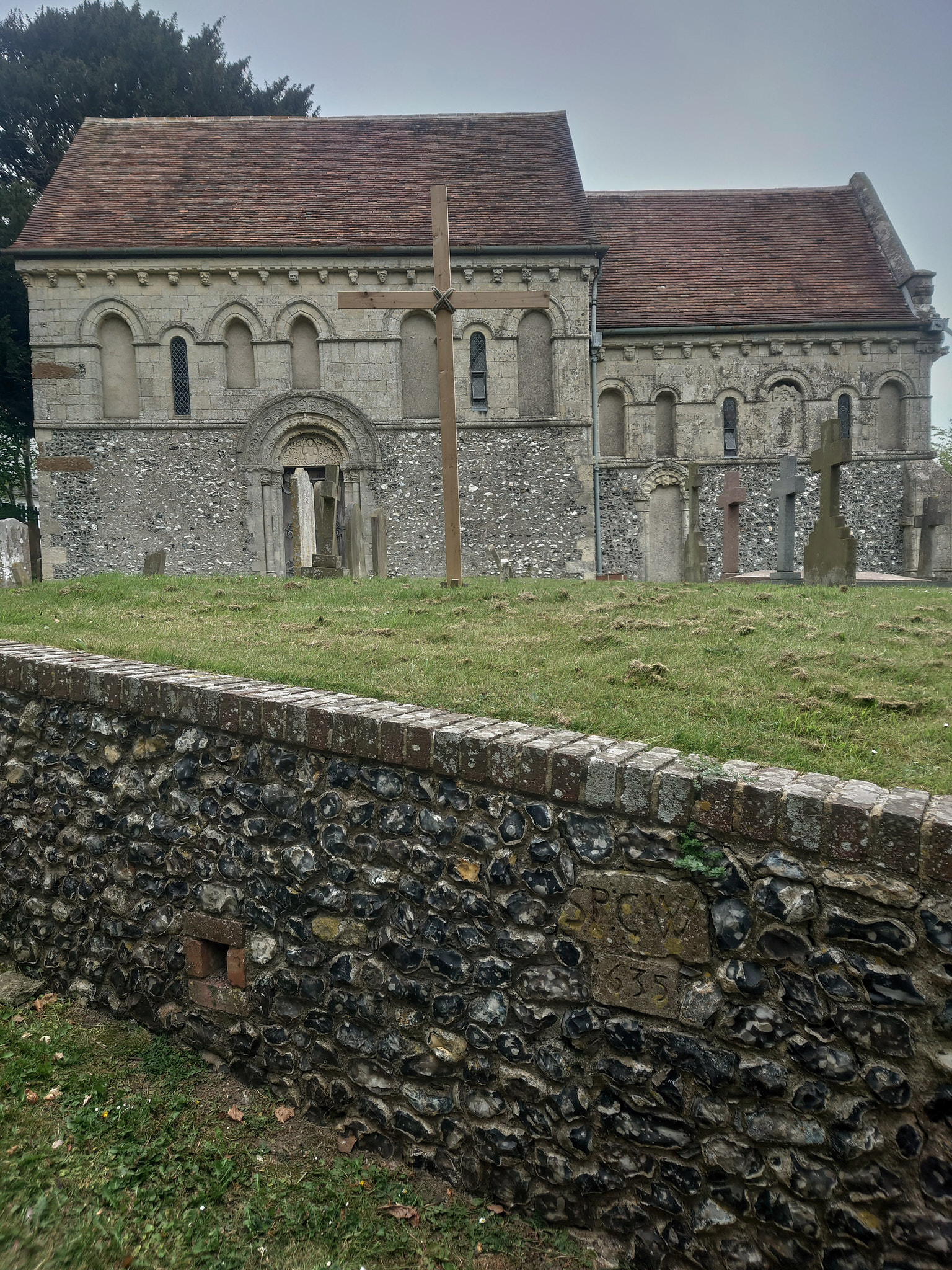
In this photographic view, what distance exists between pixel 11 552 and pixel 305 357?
9.39 metres

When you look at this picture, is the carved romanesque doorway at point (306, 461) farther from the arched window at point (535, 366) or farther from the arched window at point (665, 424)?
the arched window at point (665, 424)

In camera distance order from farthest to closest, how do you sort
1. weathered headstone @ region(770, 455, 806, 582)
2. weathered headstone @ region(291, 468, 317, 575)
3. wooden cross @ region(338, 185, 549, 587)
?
1. weathered headstone @ region(291, 468, 317, 575)
2. weathered headstone @ region(770, 455, 806, 582)
3. wooden cross @ region(338, 185, 549, 587)

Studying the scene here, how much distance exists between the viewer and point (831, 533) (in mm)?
9203

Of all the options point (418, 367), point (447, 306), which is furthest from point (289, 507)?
point (447, 306)

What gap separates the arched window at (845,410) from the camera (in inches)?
771

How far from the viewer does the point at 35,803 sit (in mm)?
4680

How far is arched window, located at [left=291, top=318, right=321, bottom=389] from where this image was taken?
1722 centimetres

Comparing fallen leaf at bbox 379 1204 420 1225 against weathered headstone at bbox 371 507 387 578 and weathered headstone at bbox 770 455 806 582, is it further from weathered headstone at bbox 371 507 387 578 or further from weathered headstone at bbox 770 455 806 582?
weathered headstone at bbox 770 455 806 582

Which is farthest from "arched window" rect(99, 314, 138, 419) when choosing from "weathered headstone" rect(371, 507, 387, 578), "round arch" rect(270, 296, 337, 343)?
"weathered headstone" rect(371, 507, 387, 578)

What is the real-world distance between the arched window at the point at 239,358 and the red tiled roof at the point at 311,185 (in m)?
1.70

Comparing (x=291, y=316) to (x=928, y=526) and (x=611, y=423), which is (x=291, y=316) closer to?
(x=611, y=423)

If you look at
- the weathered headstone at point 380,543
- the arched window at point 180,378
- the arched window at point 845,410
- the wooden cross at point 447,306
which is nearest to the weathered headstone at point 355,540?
the weathered headstone at point 380,543

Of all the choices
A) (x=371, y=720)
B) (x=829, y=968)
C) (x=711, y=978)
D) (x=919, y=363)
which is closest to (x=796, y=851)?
(x=829, y=968)

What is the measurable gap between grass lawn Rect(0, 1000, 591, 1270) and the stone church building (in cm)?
1400
